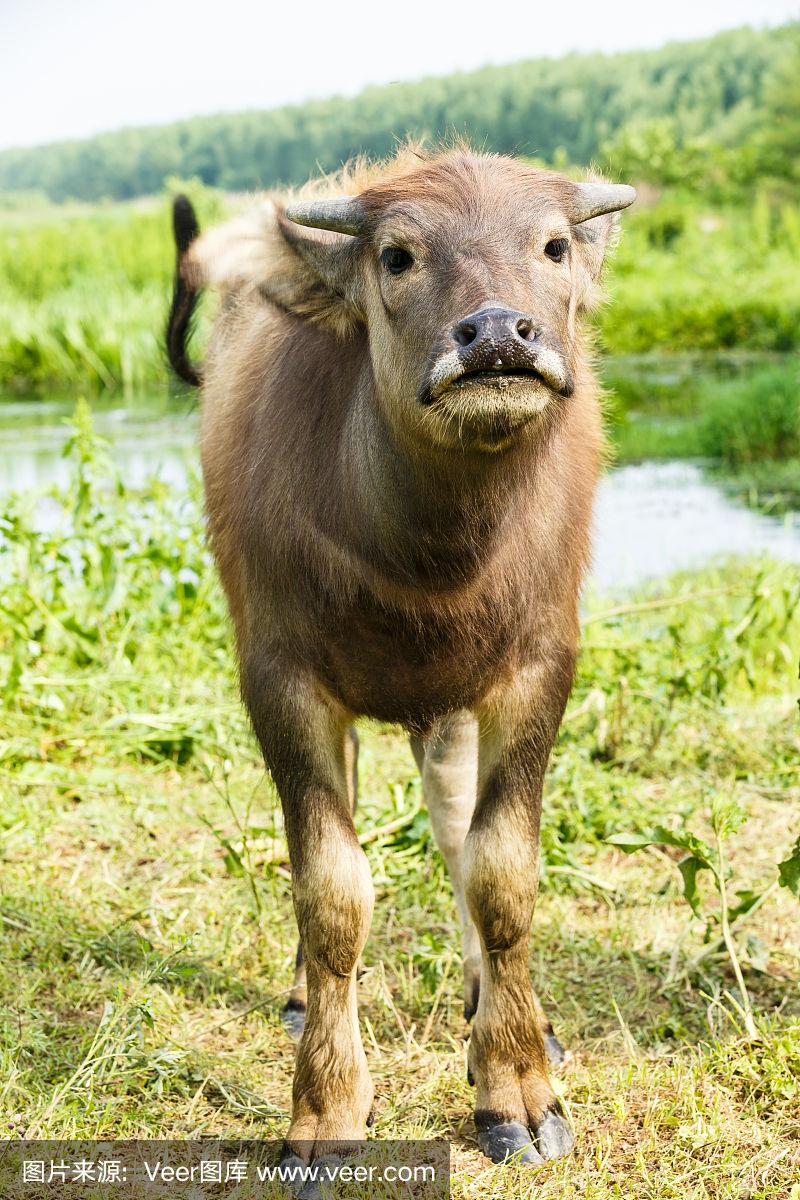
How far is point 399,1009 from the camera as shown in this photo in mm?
2990

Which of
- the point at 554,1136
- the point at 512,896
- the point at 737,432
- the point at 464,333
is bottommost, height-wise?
the point at 737,432

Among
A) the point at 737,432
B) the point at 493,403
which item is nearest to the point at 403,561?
the point at 493,403

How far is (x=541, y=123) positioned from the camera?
34.3 m

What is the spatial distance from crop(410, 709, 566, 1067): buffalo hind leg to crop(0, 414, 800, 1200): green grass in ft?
0.28

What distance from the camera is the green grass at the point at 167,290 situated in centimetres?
1393

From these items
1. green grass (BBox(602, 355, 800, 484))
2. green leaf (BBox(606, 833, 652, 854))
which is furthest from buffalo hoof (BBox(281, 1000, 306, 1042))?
green grass (BBox(602, 355, 800, 484))

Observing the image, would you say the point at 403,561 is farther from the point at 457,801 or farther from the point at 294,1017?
the point at 294,1017

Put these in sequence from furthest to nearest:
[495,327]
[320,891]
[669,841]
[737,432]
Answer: [737,432]
[669,841]
[320,891]
[495,327]

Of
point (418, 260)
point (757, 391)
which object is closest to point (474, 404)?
point (418, 260)

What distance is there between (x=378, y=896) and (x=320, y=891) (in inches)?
43.2

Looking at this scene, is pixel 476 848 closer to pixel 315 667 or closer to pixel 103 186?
pixel 315 667
